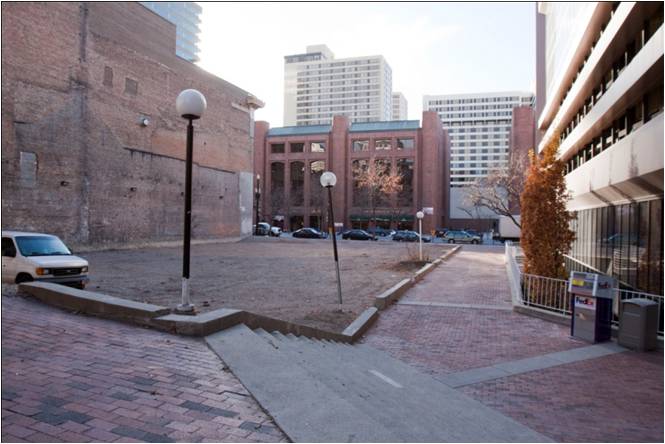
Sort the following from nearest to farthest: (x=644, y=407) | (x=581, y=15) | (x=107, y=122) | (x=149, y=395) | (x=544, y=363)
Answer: (x=149, y=395)
(x=644, y=407)
(x=544, y=363)
(x=581, y=15)
(x=107, y=122)

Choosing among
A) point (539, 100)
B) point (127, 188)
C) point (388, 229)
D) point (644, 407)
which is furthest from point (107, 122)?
point (388, 229)

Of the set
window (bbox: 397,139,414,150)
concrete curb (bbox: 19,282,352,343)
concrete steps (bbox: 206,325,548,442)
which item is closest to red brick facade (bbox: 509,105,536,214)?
window (bbox: 397,139,414,150)

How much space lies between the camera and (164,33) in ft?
109

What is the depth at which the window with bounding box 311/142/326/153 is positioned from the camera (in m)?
77.8

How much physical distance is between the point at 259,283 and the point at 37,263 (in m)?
6.94

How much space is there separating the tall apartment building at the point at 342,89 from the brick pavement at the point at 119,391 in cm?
15290

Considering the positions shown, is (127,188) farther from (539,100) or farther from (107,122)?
(539,100)

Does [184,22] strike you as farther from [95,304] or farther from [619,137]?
[95,304]

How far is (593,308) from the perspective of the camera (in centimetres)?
913

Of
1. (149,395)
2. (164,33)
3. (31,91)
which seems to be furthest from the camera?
(164,33)

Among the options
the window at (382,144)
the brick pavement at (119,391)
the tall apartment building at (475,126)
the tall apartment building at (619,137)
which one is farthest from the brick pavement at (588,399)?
the tall apartment building at (475,126)

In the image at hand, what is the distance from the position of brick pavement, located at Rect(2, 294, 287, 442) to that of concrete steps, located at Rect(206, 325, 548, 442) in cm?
18

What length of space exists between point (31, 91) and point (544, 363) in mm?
25855

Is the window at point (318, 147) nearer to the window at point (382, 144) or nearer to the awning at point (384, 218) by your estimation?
the window at point (382, 144)
